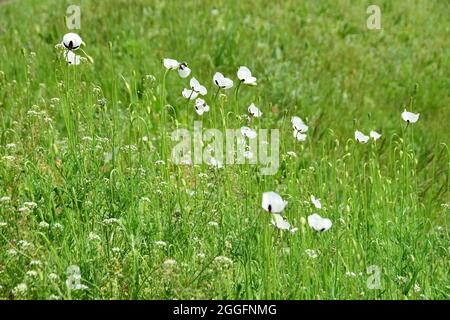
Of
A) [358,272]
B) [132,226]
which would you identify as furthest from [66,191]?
[358,272]

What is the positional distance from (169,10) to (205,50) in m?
1.14

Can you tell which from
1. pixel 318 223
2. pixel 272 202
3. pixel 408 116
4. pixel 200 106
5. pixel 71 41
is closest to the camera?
pixel 272 202

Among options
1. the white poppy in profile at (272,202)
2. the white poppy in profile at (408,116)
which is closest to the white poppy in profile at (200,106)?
the white poppy in profile at (408,116)

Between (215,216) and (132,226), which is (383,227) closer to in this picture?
(215,216)

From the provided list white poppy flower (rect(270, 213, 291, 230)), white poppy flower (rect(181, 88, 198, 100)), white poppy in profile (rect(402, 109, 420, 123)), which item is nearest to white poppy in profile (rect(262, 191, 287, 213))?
Result: white poppy flower (rect(270, 213, 291, 230))

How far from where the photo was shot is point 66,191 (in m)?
4.10

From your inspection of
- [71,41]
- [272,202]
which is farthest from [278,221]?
[71,41]

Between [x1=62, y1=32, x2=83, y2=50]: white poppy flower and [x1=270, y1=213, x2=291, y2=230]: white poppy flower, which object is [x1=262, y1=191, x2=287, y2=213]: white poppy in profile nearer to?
[x1=270, y1=213, x2=291, y2=230]: white poppy flower

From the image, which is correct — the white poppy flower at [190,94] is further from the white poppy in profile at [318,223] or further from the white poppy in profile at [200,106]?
the white poppy in profile at [318,223]

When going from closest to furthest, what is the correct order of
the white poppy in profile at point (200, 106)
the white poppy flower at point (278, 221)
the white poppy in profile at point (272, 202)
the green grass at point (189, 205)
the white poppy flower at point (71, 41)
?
1. the white poppy in profile at point (272, 202)
2. the white poppy flower at point (278, 221)
3. the green grass at point (189, 205)
4. the white poppy flower at point (71, 41)
5. the white poppy in profile at point (200, 106)

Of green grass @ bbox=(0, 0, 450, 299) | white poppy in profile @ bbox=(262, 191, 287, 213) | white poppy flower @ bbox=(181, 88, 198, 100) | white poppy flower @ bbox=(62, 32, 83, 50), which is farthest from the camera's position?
white poppy flower @ bbox=(181, 88, 198, 100)

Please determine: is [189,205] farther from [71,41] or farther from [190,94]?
[71,41]

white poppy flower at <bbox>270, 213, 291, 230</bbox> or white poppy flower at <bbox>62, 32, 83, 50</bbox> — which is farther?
white poppy flower at <bbox>62, 32, 83, 50</bbox>

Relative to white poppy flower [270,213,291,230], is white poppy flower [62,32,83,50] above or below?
above
